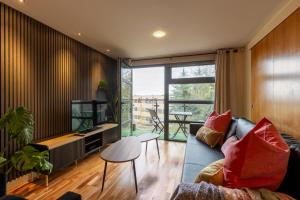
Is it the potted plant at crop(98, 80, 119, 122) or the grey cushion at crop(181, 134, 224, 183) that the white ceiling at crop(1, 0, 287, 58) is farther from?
the grey cushion at crop(181, 134, 224, 183)

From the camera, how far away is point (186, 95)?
428 centimetres

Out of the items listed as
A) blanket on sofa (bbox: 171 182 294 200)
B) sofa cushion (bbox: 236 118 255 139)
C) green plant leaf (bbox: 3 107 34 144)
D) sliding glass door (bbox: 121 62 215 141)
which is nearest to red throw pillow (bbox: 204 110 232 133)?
sofa cushion (bbox: 236 118 255 139)

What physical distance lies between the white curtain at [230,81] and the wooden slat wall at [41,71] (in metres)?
2.96

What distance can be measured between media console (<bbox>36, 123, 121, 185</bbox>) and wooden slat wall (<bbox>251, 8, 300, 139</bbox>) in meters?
2.96

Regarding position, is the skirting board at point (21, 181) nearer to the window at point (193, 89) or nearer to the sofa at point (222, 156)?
the sofa at point (222, 156)

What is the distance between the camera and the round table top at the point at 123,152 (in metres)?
1.98

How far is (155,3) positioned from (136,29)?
0.79 metres

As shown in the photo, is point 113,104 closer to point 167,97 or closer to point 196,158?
point 167,97

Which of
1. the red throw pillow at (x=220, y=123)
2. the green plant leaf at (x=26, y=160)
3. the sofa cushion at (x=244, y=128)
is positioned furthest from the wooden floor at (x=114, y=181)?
the sofa cushion at (x=244, y=128)

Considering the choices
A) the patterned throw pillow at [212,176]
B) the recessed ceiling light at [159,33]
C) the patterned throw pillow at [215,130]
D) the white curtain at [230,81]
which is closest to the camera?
the patterned throw pillow at [212,176]

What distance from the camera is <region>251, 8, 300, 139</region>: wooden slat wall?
5.91 ft

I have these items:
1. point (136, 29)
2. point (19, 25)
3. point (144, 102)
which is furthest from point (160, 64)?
point (19, 25)

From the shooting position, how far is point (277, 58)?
219 cm

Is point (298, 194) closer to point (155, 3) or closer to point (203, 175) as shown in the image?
point (203, 175)
